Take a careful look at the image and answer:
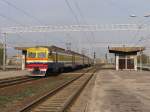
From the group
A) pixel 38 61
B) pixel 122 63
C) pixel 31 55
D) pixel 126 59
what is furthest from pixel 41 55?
pixel 122 63

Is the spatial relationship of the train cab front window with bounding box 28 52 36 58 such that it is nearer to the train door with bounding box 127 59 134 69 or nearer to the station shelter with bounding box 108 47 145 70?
the station shelter with bounding box 108 47 145 70

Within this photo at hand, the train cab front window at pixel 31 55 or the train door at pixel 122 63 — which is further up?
the train cab front window at pixel 31 55

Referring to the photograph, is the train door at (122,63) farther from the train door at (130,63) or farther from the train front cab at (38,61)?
the train front cab at (38,61)

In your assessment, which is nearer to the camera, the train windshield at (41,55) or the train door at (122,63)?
the train windshield at (41,55)

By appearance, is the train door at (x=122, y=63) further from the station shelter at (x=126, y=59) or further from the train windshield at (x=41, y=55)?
the train windshield at (x=41, y=55)

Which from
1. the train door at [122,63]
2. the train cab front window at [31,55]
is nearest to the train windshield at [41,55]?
the train cab front window at [31,55]

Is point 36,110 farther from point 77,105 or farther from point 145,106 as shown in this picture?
point 145,106

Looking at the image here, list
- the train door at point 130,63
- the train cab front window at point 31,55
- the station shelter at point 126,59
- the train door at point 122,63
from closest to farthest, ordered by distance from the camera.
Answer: the train cab front window at point 31,55 → the station shelter at point 126,59 → the train door at point 130,63 → the train door at point 122,63

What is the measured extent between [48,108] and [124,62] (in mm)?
48772

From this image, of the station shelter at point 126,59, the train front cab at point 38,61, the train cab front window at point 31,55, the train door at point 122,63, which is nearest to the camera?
the train front cab at point 38,61

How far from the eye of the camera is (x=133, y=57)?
2354 inches

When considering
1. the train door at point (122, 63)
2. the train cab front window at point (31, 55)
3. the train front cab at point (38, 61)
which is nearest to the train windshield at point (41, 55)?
the train front cab at point (38, 61)

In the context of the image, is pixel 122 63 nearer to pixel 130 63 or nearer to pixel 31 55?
pixel 130 63

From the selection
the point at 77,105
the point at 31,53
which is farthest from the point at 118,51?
Answer: the point at 77,105
